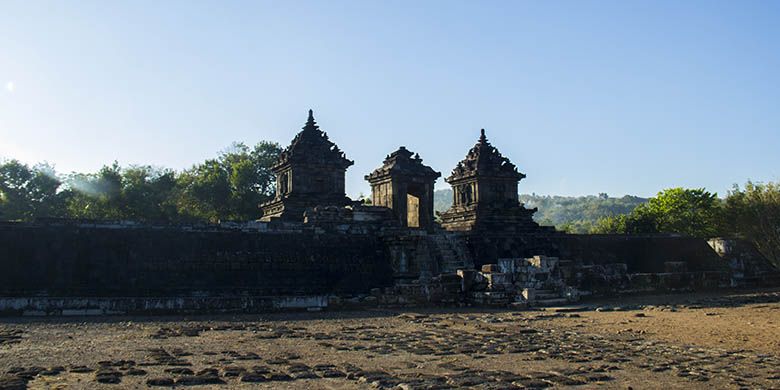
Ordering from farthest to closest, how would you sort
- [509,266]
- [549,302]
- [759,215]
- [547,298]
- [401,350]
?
1. [759,215]
2. [509,266]
3. [547,298]
4. [549,302]
5. [401,350]

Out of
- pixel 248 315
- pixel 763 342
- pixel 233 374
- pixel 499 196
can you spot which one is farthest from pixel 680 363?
pixel 499 196

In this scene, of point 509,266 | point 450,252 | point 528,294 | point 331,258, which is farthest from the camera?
point 450,252

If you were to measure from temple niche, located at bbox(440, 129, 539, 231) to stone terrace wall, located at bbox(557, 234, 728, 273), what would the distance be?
2.41 meters

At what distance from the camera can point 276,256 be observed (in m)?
19.7

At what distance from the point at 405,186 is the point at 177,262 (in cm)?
1138

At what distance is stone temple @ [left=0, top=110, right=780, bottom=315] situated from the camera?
16.6 meters

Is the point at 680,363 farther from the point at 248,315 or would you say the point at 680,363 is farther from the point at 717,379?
the point at 248,315

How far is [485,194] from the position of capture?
98.6 feet

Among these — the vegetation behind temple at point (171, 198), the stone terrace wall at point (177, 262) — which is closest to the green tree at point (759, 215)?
the vegetation behind temple at point (171, 198)

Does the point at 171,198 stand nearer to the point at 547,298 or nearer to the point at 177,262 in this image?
the point at 177,262

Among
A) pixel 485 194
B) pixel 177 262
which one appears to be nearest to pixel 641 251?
pixel 485 194

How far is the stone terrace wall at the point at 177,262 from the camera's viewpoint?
663 inches

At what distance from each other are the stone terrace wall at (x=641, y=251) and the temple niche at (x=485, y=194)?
241 centimetres

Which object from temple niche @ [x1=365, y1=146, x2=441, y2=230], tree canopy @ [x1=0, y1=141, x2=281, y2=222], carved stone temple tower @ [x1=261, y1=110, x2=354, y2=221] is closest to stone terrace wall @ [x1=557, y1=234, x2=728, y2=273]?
temple niche @ [x1=365, y1=146, x2=441, y2=230]
